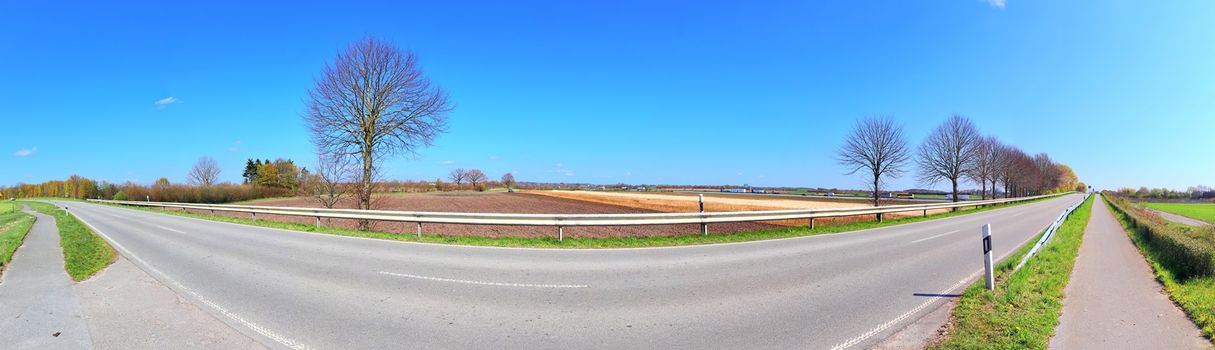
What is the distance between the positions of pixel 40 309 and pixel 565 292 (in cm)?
707

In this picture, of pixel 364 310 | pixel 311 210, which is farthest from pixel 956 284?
pixel 311 210

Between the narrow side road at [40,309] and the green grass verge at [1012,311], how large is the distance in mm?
9308

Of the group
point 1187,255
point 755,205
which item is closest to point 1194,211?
point 755,205

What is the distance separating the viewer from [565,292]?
6723mm

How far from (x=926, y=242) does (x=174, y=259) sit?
64.4 ft

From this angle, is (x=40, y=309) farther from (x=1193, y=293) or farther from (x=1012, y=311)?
(x=1193, y=293)

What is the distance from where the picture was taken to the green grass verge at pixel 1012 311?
14.8 feet

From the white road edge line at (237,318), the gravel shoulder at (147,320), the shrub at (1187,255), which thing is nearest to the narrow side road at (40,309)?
the gravel shoulder at (147,320)

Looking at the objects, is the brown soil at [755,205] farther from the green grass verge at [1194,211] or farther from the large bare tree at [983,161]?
the green grass verge at [1194,211]

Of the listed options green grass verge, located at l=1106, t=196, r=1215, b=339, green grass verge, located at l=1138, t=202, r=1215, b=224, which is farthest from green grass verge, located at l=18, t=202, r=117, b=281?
green grass verge, located at l=1138, t=202, r=1215, b=224

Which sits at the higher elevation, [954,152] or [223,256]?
[954,152]

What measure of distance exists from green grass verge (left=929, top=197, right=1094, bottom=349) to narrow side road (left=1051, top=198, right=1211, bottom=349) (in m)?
0.16

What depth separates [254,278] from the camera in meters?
7.92

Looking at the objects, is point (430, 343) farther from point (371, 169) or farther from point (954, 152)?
point (954, 152)
